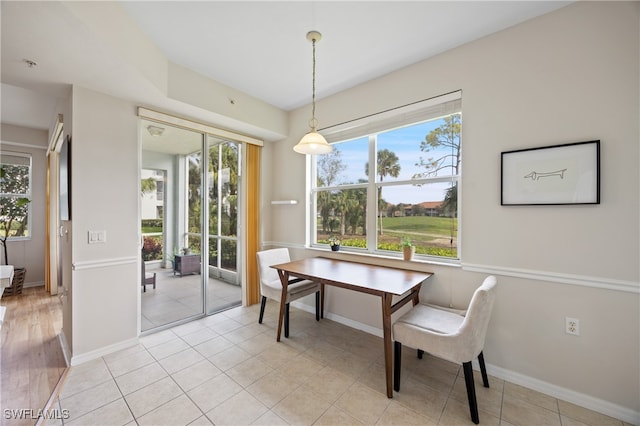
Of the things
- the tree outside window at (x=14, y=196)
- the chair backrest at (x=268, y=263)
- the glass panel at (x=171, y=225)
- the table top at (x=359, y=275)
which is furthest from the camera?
the tree outside window at (x=14, y=196)

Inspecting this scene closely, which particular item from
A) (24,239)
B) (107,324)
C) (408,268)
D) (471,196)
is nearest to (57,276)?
(24,239)

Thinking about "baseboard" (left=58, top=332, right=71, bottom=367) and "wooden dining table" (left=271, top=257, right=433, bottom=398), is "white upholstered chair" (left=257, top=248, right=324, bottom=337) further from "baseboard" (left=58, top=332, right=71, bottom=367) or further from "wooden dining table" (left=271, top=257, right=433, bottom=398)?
"baseboard" (left=58, top=332, right=71, bottom=367)

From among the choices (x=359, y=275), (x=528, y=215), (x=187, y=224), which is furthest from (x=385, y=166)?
(x=187, y=224)

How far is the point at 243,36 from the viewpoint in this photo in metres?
2.23

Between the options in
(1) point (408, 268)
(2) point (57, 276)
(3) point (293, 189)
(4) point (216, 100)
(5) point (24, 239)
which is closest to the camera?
(1) point (408, 268)

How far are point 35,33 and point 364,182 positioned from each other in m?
2.87

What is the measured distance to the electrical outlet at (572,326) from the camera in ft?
6.00

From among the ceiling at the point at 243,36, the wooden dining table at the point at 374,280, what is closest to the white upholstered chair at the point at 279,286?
the wooden dining table at the point at 374,280

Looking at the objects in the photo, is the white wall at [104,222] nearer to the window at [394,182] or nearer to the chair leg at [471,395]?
the window at [394,182]

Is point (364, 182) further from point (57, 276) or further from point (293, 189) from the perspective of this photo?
point (57, 276)

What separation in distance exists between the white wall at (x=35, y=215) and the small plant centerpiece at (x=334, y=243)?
16.5 ft

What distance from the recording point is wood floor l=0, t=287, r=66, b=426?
6.14 feet

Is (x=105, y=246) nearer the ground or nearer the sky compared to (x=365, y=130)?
nearer the ground

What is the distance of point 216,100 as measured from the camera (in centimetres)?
295
